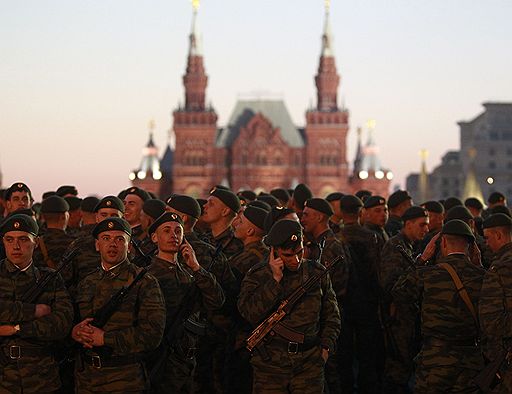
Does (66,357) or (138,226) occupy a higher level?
(138,226)

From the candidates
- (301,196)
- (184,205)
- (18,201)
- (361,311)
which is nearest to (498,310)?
(184,205)

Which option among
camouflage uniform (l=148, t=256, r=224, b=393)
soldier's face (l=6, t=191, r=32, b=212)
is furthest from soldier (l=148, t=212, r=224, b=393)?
soldier's face (l=6, t=191, r=32, b=212)

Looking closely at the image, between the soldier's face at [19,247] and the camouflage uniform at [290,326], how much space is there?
1.82 meters

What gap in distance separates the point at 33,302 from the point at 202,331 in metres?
1.74

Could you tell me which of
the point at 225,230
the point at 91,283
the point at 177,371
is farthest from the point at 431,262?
the point at 91,283

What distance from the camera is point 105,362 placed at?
7324mm

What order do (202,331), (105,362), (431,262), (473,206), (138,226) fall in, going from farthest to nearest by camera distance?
(473,206) → (138,226) → (431,262) → (202,331) → (105,362)

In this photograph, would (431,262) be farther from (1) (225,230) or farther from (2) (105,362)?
(2) (105,362)

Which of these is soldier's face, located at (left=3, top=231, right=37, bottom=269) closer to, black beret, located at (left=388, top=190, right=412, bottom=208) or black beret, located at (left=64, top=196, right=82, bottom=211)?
black beret, located at (left=64, top=196, right=82, bottom=211)

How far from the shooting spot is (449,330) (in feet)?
26.5

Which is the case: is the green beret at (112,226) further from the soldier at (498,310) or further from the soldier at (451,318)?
the soldier at (498,310)

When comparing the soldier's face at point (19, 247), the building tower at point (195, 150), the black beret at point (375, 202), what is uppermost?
the building tower at point (195, 150)

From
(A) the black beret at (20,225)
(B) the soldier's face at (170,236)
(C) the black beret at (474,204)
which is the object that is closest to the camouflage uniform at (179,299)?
(B) the soldier's face at (170,236)

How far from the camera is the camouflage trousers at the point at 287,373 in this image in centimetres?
777
